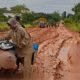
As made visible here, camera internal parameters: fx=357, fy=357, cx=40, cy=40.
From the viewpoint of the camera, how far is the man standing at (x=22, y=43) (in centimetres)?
981

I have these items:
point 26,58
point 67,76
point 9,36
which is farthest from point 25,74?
point 67,76

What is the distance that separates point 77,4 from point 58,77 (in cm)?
7084

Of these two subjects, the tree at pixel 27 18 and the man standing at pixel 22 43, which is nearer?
the man standing at pixel 22 43

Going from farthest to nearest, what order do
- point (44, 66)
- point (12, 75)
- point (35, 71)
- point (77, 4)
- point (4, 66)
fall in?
point (77, 4) < point (44, 66) < point (35, 71) < point (12, 75) < point (4, 66)

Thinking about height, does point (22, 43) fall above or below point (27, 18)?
above

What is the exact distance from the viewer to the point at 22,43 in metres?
9.80

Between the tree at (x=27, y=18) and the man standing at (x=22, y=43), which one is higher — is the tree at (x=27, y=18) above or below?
below

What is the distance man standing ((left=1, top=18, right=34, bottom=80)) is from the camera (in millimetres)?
9812

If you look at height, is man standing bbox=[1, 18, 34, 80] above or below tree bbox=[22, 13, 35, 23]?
above

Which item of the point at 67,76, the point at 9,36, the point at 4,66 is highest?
the point at 9,36

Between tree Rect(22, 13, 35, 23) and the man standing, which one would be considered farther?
tree Rect(22, 13, 35, 23)

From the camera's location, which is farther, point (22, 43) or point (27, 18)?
point (27, 18)

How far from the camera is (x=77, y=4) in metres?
80.9

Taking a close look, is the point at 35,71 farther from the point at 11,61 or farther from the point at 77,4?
the point at 77,4
